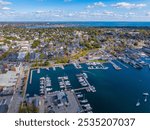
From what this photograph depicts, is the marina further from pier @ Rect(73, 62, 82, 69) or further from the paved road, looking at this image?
the paved road

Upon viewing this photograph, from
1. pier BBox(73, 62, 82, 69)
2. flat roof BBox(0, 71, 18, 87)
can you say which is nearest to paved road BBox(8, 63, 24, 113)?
flat roof BBox(0, 71, 18, 87)

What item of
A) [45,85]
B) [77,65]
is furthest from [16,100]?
[77,65]

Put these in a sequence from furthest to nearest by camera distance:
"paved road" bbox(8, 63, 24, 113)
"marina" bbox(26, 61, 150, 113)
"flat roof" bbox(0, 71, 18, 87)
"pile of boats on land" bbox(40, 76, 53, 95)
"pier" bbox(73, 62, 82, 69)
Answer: "pier" bbox(73, 62, 82, 69)
"flat roof" bbox(0, 71, 18, 87)
"pile of boats on land" bbox(40, 76, 53, 95)
"marina" bbox(26, 61, 150, 113)
"paved road" bbox(8, 63, 24, 113)

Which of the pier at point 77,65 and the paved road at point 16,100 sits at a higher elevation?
the pier at point 77,65

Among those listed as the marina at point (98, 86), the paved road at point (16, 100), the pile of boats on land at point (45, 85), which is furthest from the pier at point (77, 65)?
the paved road at point (16, 100)

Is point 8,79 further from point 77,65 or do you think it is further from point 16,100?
point 77,65

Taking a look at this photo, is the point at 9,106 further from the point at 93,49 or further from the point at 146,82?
the point at 93,49

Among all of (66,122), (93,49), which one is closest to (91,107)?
(66,122)

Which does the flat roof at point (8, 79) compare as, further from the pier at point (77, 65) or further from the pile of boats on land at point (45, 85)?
the pier at point (77, 65)
